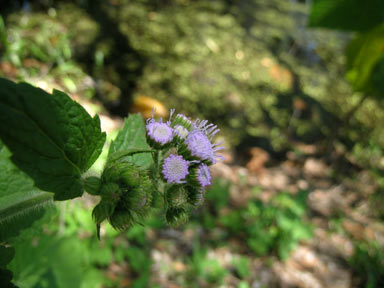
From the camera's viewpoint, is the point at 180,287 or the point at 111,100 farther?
the point at 111,100

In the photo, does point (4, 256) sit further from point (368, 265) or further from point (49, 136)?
point (368, 265)

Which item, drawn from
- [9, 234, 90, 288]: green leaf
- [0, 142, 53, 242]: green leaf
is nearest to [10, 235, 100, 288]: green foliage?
[9, 234, 90, 288]: green leaf

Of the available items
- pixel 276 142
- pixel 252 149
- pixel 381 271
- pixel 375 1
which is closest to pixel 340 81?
pixel 276 142

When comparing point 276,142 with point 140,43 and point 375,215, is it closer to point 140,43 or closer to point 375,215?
point 375,215

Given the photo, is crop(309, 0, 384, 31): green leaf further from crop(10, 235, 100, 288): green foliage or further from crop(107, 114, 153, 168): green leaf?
crop(10, 235, 100, 288): green foliage

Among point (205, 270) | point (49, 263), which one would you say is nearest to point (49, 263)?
point (49, 263)

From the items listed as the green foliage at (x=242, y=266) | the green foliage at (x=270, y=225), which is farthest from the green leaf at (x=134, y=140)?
the green foliage at (x=270, y=225)

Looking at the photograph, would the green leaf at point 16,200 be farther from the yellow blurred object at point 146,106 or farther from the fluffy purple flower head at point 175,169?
the yellow blurred object at point 146,106
